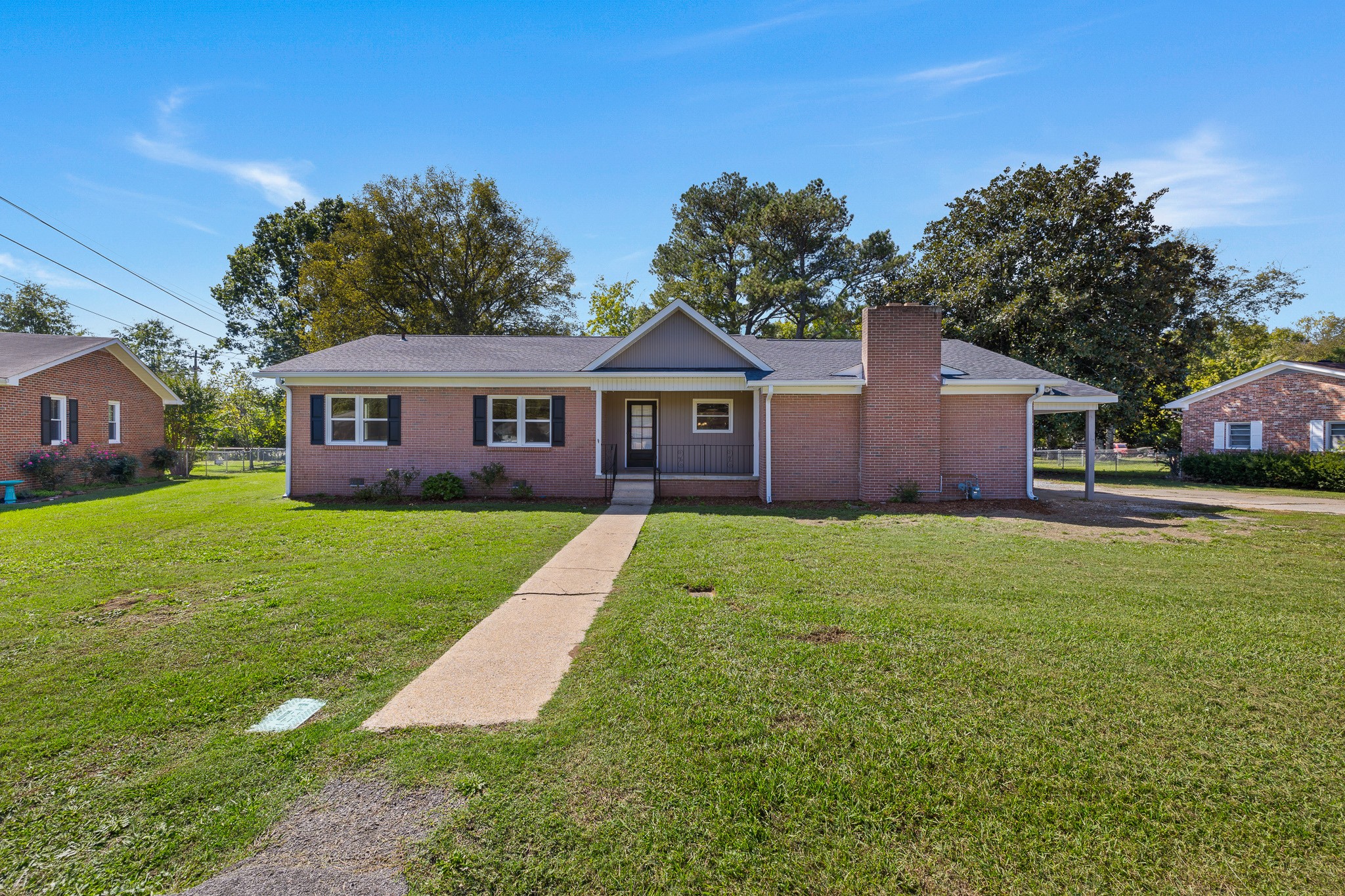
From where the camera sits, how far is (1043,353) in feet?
71.8

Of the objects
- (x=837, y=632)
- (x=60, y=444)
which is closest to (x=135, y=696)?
(x=837, y=632)

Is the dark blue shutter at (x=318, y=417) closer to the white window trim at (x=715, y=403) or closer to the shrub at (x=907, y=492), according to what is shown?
the white window trim at (x=715, y=403)

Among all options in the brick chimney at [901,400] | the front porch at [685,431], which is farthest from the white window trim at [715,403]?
the brick chimney at [901,400]

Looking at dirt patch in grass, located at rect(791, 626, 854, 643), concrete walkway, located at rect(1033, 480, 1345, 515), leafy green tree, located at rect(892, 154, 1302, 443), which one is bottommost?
dirt patch in grass, located at rect(791, 626, 854, 643)

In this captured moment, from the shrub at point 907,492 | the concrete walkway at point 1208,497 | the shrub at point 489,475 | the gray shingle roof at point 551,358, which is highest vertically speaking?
the gray shingle roof at point 551,358

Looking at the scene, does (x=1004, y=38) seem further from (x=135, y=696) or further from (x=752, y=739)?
(x=135, y=696)

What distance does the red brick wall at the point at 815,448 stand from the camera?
515 inches

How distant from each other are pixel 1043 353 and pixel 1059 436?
3754mm

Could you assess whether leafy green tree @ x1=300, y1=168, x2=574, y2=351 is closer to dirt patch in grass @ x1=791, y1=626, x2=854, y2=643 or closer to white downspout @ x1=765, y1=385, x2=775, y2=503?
white downspout @ x1=765, y1=385, x2=775, y2=503

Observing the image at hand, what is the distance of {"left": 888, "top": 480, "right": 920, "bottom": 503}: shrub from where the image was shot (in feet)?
41.4

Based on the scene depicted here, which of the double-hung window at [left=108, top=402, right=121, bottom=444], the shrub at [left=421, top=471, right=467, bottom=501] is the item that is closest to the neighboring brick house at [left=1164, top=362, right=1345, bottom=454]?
the shrub at [left=421, top=471, right=467, bottom=501]

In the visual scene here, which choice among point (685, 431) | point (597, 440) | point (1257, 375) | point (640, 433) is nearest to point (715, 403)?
point (685, 431)

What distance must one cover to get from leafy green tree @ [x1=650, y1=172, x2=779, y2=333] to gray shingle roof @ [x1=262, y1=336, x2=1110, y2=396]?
14861 millimetres

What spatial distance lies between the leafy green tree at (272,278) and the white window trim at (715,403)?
31824 millimetres
